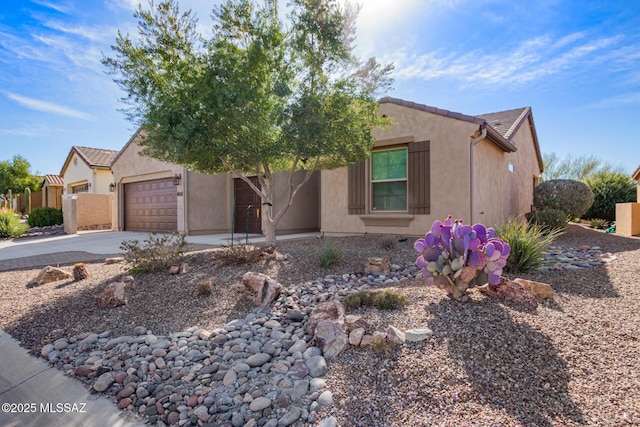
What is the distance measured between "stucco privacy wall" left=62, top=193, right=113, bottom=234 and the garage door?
1.90 metres

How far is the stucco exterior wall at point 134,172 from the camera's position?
12.0m

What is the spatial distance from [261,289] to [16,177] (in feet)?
118

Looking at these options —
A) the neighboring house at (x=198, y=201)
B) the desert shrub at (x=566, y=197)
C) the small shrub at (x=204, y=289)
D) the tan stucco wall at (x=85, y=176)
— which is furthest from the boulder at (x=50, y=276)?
the tan stucco wall at (x=85, y=176)

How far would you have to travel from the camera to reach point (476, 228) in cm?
324

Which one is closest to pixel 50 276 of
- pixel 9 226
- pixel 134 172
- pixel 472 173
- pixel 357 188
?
pixel 357 188

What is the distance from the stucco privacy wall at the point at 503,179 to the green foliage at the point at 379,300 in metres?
3.27

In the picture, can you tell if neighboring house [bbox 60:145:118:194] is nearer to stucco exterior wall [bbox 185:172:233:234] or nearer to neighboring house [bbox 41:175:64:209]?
neighboring house [bbox 41:175:64:209]

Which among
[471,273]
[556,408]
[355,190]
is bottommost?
[556,408]

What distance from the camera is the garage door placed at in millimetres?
12748

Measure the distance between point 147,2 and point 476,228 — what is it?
589 cm

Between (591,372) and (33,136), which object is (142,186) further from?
(591,372)

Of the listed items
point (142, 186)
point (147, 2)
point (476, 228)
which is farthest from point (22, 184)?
point (476, 228)

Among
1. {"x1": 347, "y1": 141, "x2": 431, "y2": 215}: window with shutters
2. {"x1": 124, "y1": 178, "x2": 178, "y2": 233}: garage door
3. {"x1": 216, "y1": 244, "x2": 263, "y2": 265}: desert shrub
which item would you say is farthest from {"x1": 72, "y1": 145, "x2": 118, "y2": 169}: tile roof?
{"x1": 216, "y1": 244, "x2": 263, "y2": 265}: desert shrub

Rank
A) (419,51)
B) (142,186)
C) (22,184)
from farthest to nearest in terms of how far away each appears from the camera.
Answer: (22,184) → (142,186) → (419,51)
